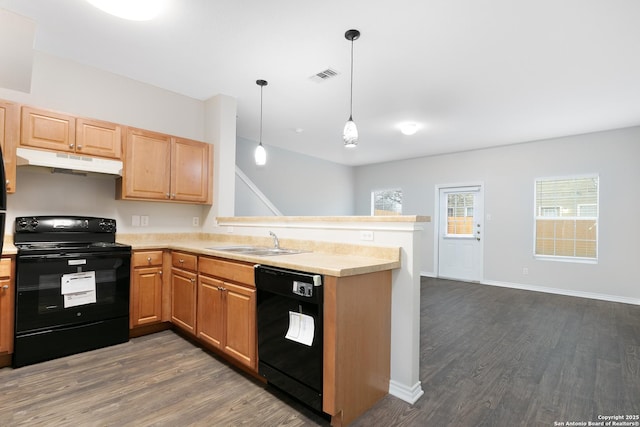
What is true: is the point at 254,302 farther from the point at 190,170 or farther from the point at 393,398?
the point at 190,170

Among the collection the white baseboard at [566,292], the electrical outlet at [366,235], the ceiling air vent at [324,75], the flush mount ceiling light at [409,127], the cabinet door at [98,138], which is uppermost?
the ceiling air vent at [324,75]

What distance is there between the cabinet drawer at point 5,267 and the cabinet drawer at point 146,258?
81 centimetres

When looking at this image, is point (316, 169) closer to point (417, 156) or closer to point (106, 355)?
point (417, 156)

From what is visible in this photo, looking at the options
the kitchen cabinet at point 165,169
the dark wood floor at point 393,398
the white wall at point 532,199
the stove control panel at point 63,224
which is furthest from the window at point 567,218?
the stove control panel at point 63,224

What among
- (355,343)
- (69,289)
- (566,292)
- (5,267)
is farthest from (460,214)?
(5,267)

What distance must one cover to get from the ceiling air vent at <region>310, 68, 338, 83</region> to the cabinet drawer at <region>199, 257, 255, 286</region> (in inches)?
81.8

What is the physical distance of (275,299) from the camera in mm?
1972

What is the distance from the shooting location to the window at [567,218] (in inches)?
198

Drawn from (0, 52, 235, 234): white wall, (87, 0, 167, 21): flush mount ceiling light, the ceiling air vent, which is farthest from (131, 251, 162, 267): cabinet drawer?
the ceiling air vent

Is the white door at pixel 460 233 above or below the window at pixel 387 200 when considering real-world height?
below

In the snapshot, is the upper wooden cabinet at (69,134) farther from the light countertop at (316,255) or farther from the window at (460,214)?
the window at (460,214)

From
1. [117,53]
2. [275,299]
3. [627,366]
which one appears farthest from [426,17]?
[627,366]

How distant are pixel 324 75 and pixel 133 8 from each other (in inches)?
67.1

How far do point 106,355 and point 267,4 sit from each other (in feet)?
9.84
